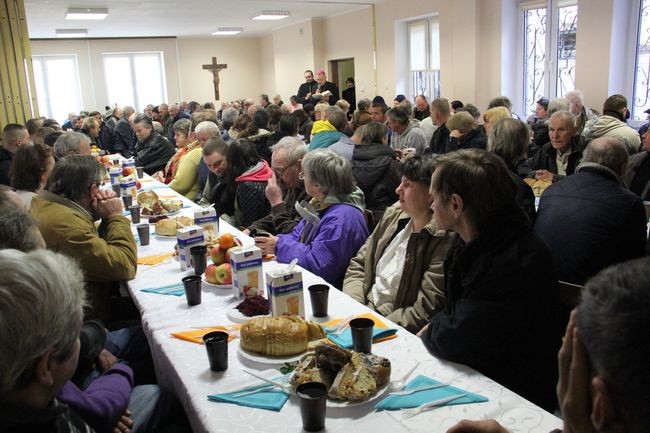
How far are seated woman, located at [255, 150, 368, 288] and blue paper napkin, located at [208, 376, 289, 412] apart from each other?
3.80 feet

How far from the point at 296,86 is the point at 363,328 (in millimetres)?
13775

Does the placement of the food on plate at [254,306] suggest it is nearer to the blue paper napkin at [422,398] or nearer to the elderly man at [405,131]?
the blue paper napkin at [422,398]

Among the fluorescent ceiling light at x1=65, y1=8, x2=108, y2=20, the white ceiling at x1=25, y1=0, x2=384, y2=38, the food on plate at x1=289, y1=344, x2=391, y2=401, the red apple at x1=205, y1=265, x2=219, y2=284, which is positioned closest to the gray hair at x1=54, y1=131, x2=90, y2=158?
the red apple at x1=205, y1=265, x2=219, y2=284

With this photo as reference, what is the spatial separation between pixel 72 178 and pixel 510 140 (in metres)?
2.55

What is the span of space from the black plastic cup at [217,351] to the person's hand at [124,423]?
0.31 meters

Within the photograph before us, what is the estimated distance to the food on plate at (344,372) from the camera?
1.41 m

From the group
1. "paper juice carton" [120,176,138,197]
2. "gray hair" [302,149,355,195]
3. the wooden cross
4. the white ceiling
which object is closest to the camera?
"gray hair" [302,149,355,195]

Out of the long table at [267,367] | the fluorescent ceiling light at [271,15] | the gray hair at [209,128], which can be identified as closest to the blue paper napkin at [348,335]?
the long table at [267,367]

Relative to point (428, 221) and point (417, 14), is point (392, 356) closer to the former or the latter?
point (428, 221)

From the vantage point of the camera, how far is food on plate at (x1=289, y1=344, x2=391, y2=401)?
55.6 inches

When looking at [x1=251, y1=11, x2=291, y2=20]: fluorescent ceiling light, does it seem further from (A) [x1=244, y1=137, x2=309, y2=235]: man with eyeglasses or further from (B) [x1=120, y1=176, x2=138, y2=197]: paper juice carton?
(A) [x1=244, y1=137, x2=309, y2=235]: man with eyeglasses

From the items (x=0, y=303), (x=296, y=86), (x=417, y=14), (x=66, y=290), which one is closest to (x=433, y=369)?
(x=66, y=290)

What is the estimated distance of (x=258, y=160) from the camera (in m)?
4.19

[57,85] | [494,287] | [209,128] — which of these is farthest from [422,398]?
[57,85]
